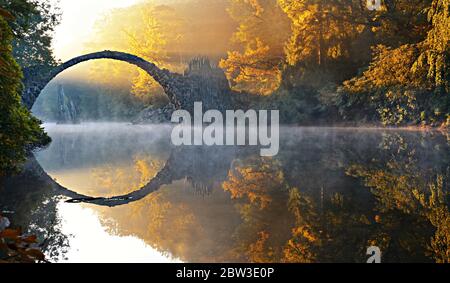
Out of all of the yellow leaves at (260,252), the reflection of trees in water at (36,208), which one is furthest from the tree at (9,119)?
the yellow leaves at (260,252)

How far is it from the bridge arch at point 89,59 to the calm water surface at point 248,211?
1196 centimetres

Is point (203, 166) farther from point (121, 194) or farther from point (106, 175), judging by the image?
point (121, 194)

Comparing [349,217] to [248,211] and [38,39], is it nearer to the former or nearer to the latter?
[248,211]

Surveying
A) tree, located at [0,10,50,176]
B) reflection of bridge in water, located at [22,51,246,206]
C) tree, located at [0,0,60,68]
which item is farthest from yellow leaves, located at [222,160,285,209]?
tree, located at [0,0,60,68]

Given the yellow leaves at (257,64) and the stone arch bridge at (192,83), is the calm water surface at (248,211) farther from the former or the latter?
the yellow leaves at (257,64)

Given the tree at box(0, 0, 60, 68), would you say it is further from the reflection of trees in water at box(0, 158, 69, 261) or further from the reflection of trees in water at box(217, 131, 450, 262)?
the reflection of trees in water at box(217, 131, 450, 262)

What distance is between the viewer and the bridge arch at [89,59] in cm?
2083

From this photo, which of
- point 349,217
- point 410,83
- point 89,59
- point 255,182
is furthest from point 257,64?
point 349,217

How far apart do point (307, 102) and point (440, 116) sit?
6438mm

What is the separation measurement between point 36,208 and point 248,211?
2.35m

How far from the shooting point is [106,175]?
916 cm

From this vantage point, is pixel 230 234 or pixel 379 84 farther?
pixel 379 84

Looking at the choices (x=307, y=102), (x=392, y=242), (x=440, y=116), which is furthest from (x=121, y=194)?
(x=307, y=102)

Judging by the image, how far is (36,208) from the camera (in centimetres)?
562
